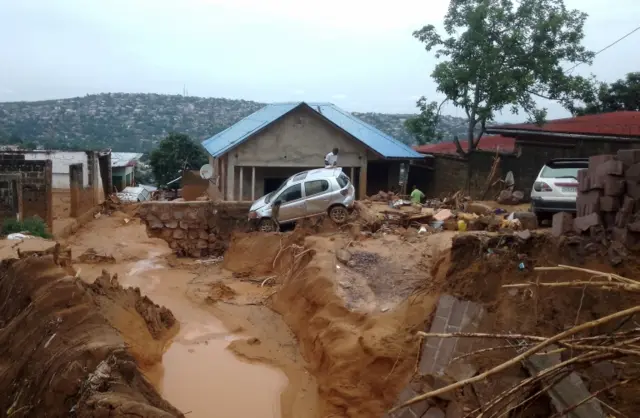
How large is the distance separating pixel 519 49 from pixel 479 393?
1708 centimetres

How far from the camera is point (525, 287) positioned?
675 centimetres

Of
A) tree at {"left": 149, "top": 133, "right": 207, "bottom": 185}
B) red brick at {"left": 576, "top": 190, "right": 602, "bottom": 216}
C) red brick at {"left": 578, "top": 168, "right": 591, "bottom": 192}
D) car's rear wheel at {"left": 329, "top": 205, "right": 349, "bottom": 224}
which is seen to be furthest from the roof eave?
tree at {"left": 149, "top": 133, "right": 207, "bottom": 185}

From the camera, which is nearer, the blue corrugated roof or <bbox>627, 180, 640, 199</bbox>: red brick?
<bbox>627, 180, 640, 199</bbox>: red brick

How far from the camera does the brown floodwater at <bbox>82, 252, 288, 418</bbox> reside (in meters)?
9.29

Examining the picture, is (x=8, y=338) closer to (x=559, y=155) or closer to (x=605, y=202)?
(x=605, y=202)

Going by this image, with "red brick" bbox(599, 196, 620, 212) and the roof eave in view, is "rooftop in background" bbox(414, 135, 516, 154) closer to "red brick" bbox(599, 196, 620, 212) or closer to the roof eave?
the roof eave

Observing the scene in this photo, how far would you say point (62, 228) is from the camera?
66.7ft

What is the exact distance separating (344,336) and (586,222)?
4163 millimetres

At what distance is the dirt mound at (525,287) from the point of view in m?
6.93

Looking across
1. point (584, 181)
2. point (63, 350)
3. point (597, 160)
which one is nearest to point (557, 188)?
point (584, 181)

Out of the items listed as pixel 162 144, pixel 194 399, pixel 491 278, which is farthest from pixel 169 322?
pixel 162 144

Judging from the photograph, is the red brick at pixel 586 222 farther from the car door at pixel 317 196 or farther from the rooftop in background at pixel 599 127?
the rooftop in background at pixel 599 127

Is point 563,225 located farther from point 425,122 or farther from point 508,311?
point 425,122

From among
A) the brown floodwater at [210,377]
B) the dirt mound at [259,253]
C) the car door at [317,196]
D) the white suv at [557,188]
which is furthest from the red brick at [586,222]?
the car door at [317,196]
